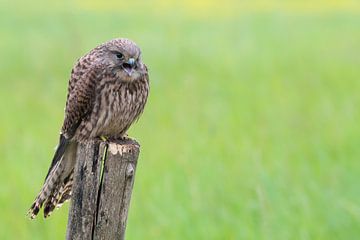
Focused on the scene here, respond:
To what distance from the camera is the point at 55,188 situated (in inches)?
210

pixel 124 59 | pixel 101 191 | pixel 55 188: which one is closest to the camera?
pixel 101 191

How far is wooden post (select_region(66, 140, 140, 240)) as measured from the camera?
4.37 m

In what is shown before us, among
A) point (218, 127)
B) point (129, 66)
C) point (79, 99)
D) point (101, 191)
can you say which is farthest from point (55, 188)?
point (218, 127)

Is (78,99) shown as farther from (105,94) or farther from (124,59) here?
(124,59)

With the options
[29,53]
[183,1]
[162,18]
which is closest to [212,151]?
[29,53]

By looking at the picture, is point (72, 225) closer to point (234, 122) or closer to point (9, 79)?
point (234, 122)

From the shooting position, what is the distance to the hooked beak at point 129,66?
566cm

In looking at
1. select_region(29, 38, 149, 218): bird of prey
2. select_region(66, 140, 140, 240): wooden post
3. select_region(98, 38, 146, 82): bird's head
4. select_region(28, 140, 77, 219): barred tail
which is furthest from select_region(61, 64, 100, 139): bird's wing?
select_region(66, 140, 140, 240): wooden post

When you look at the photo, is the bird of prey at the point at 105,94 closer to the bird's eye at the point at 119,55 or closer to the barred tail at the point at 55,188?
the bird's eye at the point at 119,55

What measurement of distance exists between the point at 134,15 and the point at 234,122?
11.2 metres

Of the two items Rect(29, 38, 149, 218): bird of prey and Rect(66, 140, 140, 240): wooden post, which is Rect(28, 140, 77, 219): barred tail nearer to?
Rect(29, 38, 149, 218): bird of prey

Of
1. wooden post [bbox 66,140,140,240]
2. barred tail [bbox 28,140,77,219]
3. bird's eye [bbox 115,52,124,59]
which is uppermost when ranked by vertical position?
bird's eye [bbox 115,52,124,59]

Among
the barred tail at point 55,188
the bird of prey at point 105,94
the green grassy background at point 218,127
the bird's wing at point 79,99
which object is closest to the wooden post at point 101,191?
the barred tail at point 55,188

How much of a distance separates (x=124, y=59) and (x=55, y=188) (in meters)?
0.88
